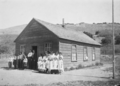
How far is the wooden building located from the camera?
1565cm

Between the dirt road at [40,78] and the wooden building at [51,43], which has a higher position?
the wooden building at [51,43]

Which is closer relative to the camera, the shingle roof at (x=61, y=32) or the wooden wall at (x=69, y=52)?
the wooden wall at (x=69, y=52)

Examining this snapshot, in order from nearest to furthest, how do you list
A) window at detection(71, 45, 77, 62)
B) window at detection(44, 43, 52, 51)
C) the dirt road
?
the dirt road < window at detection(44, 43, 52, 51) < window at detection(71, 45, 77, 62)

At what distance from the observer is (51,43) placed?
15.8 m

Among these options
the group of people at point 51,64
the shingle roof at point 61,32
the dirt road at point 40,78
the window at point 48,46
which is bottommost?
the dirt road at point 40,78

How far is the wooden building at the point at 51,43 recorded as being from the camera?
1565 cm

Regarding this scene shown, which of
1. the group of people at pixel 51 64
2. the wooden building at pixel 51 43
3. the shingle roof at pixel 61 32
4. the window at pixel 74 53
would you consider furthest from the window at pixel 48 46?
the window at pixel 74 53

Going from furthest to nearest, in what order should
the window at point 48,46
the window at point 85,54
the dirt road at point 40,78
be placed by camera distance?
the window at point 85,54, the window at point 48,46, the dirt road at point 40,78

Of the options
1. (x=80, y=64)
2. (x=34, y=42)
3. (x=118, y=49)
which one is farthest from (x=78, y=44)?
(x=118, y=49)

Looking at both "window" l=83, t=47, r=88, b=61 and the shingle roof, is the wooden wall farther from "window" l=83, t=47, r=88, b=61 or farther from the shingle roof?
the shingle roof

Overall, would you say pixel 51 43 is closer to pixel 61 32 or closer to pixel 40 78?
pixel 61 32

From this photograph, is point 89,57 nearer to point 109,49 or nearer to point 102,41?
point 109,49

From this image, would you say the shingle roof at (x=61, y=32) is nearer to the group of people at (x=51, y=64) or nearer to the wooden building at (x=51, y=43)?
the wooden building at (x=51, y=43)

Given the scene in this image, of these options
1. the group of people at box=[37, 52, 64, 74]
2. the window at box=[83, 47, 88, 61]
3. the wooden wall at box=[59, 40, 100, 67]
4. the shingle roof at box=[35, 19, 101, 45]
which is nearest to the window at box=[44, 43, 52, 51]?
the wooden wall at box=[59, 40, 100, 67]
